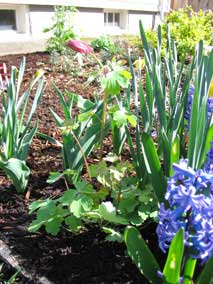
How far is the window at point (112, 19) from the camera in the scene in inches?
259

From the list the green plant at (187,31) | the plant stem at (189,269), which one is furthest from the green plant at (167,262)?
the green plant at (187,31)

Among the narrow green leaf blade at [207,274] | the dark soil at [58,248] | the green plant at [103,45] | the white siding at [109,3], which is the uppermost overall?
the white siding at [109,3]

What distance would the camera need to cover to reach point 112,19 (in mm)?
6715

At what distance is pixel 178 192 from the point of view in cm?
96

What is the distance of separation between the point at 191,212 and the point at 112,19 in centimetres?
614

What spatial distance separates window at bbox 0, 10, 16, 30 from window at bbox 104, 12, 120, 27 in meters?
1.92

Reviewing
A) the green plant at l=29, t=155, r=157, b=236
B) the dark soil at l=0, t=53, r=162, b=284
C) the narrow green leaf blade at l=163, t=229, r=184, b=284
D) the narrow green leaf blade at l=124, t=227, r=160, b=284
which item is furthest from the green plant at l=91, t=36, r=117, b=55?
the narrow green leaf blade at l=163, t=229, r=184, b=284

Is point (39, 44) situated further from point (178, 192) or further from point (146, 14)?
point (178, 192)

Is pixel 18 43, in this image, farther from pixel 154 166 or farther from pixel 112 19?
pixel 154 166

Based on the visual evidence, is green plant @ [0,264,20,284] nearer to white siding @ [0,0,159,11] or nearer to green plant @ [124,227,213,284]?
green plant @ [124,227,213,284]

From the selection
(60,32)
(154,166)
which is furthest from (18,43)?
(154,166)

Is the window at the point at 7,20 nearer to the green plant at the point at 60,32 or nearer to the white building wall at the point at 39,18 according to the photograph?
the white building wall at the point at 39,18

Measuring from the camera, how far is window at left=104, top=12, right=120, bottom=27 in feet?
21.6

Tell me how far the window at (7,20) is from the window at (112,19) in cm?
192
